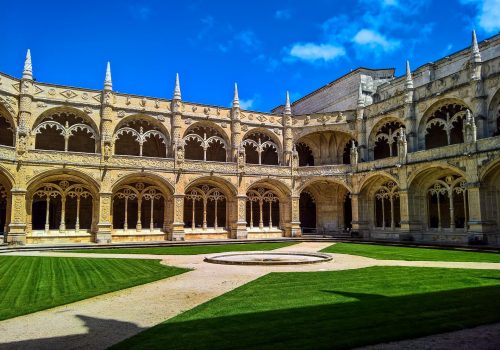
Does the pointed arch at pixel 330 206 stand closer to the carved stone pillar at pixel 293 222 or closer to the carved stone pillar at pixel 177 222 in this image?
the carved stone pillar at pixel 293 222

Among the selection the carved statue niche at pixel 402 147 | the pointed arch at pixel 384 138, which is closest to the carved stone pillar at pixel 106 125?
the pointed arch at pixel 384 138

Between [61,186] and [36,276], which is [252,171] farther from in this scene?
[36,276]

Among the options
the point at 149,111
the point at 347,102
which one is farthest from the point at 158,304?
the point at 347,102

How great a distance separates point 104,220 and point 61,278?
1614cm

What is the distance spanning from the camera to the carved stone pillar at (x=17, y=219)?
2420 cm

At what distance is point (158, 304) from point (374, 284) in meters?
5.34

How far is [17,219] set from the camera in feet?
80.4

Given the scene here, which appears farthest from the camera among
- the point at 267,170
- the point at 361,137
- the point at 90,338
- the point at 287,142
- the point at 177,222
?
the point at 287,142

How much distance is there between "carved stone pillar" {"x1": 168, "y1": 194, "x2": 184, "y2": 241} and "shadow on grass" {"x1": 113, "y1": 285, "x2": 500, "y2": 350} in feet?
72.3

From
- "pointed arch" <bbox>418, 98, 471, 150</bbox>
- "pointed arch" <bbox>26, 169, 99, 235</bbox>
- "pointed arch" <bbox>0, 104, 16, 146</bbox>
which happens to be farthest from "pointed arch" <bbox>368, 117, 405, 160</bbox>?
"pointed arch" <bbox>0, 104, 16, 146</bbox>

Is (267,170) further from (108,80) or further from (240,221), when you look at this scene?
(108,80)

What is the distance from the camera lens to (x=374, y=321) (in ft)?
21.6

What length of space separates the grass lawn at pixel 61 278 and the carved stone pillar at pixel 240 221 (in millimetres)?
15528

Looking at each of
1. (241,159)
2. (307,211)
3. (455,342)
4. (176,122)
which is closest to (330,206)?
(307,211)
